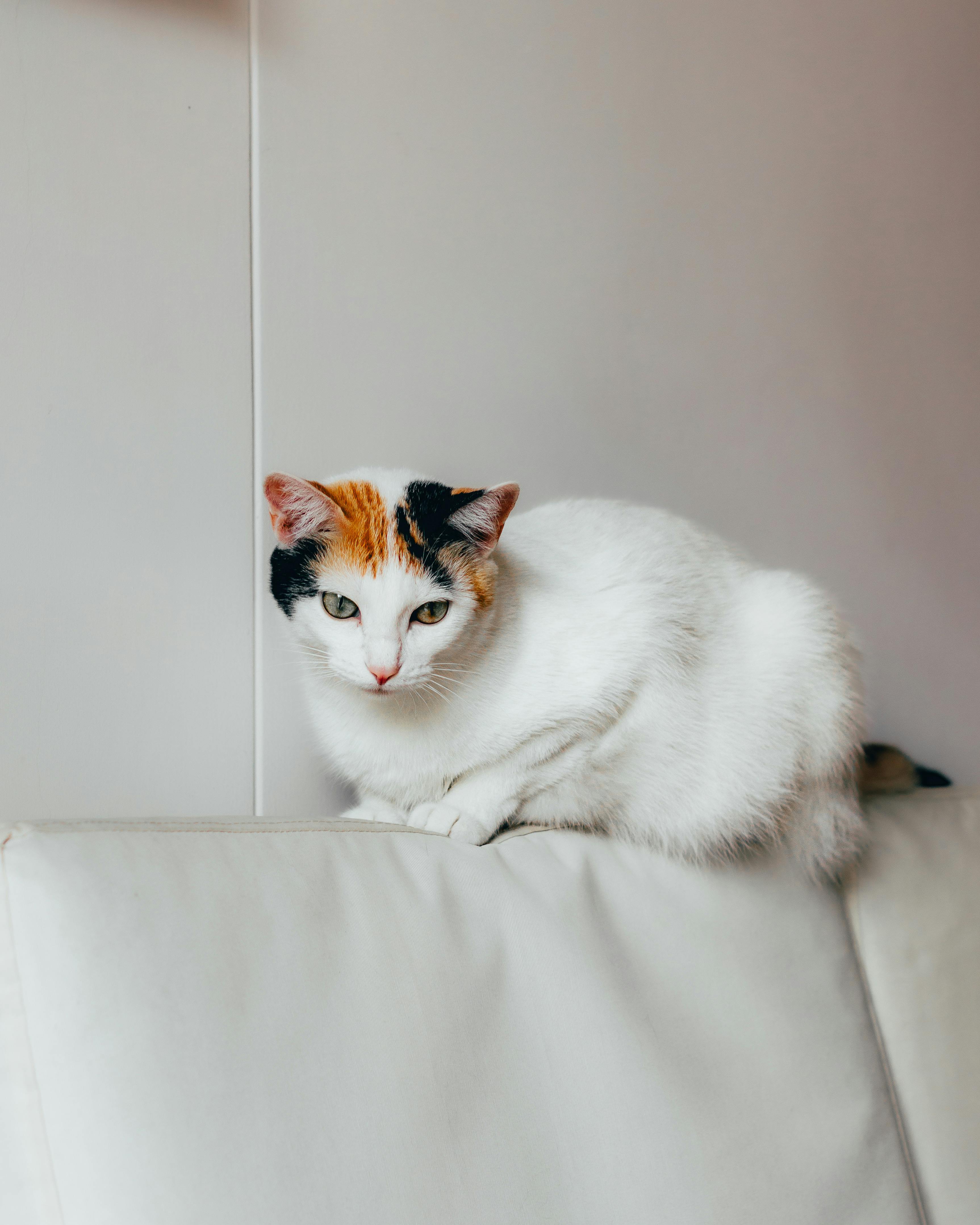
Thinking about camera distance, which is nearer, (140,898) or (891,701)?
(140,898)

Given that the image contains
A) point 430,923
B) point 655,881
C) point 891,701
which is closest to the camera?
point 430,923

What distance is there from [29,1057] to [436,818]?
1.40 feet

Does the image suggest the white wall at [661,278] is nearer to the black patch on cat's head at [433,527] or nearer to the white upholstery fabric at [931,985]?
the black patch on cat's head at [433,527]

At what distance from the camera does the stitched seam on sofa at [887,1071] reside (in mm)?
964

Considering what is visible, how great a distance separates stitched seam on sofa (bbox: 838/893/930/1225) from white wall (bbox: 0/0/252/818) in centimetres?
73

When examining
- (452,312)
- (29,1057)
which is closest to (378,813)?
(29,1057)

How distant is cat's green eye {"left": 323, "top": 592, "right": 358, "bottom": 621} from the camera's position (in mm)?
905

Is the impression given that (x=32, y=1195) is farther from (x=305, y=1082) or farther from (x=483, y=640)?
(x=483, y=640)

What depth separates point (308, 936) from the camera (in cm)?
65

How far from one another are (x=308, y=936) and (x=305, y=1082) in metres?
0.09

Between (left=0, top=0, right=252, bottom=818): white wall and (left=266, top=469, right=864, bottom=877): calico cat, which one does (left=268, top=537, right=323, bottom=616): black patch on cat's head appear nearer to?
(left=266, top=469, right=864, bottom=877): calico cat

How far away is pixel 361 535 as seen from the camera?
901 millimetres

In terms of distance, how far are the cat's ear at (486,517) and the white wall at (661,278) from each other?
311 mm

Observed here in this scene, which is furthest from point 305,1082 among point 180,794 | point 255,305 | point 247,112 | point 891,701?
point 891,701
